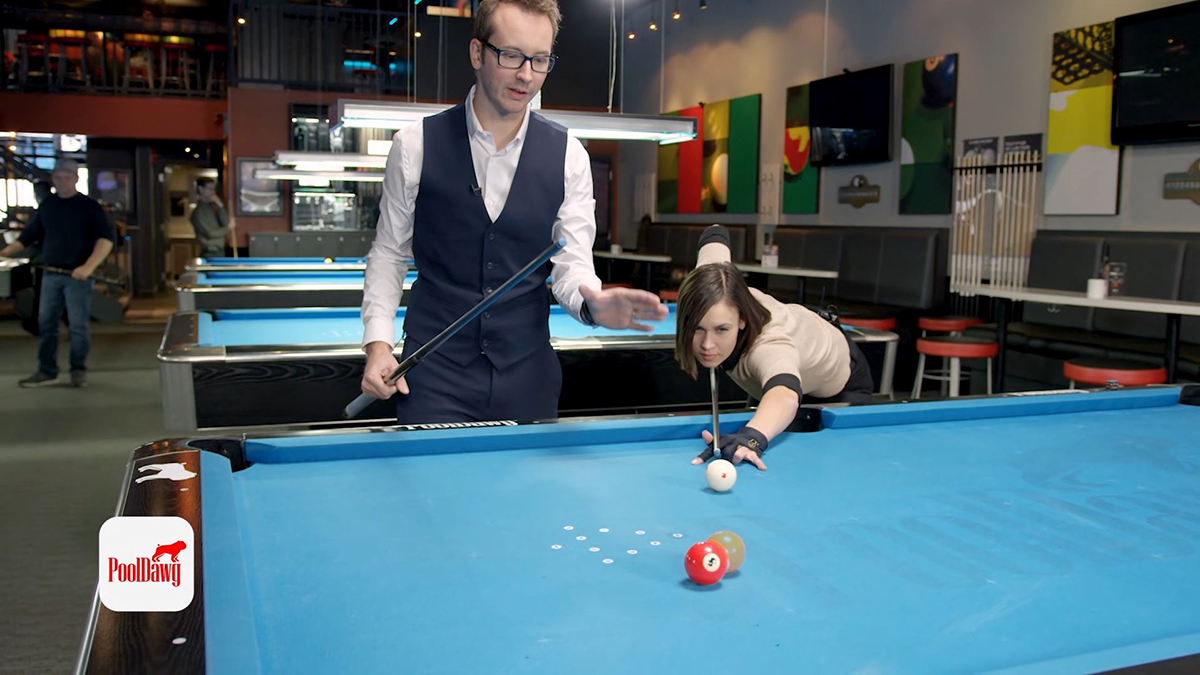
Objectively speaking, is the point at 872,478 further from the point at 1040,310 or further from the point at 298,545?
the point at 1040,310

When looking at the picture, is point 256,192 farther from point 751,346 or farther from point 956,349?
point 751,346

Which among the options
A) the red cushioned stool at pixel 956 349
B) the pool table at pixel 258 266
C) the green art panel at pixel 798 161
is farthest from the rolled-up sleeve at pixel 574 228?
the green art panel at pixel 798 161

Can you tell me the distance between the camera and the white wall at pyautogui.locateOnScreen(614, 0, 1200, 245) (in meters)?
6.04

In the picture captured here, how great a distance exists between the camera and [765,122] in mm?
9727

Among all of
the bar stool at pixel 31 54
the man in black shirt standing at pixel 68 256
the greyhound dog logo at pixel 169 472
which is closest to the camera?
the greyhound dog logo at pixel 169 472

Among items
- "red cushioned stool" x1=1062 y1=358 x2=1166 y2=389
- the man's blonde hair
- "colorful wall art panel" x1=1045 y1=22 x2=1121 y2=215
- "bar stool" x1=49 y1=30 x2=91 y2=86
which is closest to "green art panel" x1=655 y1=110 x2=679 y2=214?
"colorful wall art panel" x1=1045 y1=22 x2=1121 y2=215

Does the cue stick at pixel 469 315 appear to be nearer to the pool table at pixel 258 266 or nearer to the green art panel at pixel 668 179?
the pool table at pixel 258 266

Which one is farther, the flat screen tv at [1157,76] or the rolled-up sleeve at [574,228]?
the flat screen tv at [1157,76]

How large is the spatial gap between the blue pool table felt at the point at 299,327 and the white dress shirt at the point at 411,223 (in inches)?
50.2

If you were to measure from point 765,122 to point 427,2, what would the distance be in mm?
5350

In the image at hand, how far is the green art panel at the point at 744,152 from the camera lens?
9.88 metres

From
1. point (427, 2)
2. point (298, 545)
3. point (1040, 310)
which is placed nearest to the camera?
point (298, 545)

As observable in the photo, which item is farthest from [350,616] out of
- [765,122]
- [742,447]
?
[765,122]

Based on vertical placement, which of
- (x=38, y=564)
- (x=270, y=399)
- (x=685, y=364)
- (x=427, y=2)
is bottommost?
(x=38, y=564)
